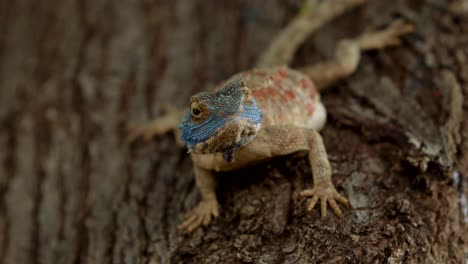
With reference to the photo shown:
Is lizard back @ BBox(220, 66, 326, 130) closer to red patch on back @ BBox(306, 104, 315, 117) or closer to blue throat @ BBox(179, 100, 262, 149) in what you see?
red patch on back @ BBox(306, 104, 315, 117)

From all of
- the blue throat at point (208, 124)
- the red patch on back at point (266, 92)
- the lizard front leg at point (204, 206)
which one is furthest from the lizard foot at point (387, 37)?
the blue throat at point (208, 124)

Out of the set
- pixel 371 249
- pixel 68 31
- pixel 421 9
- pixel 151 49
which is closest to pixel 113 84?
pixel 151 49

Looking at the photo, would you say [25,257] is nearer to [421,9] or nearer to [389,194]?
[389,194]

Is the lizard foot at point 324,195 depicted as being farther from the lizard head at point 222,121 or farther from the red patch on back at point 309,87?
the red patch on back at point 309,87

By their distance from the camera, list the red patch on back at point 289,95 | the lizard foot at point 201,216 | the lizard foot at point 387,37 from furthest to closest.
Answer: the lizard foot at point 387,37
the red patch on back at point 289,95
the lizard foot at point 201,216

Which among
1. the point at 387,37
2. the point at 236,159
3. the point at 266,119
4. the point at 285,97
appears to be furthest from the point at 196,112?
the point at 387,37

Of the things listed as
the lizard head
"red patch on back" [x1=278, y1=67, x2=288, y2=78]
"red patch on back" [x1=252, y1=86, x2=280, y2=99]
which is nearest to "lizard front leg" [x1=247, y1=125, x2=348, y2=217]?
"red patch on back" [x1=252, y1=86, x2=280, y2=99]
